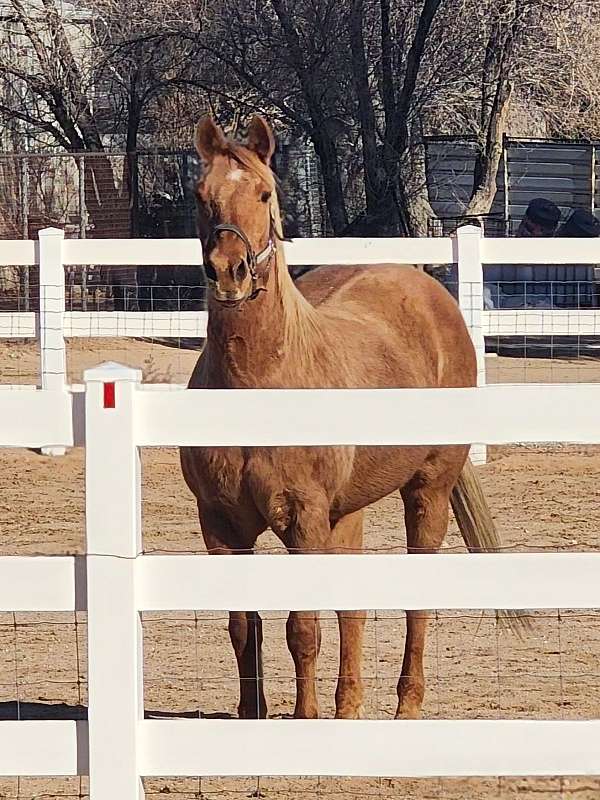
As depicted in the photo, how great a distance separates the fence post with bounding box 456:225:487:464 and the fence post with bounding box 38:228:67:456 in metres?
2.90

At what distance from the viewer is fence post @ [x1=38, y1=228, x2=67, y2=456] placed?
10266mm

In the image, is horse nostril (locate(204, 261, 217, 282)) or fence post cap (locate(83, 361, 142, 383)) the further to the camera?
horse nostril (locate(204, 261, 217, 282))

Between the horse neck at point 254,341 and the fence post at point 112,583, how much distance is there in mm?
1405

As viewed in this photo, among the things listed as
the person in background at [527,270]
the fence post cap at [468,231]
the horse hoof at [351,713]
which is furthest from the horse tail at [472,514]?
the person in background at [527,270]

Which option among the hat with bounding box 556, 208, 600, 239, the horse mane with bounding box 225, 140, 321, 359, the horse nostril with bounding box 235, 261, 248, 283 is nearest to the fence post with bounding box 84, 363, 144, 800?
the horse nostril with bounding box 235, 261, 248, 283

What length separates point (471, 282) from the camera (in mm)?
10016

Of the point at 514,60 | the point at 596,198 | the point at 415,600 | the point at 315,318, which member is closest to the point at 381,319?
the point at 315,318

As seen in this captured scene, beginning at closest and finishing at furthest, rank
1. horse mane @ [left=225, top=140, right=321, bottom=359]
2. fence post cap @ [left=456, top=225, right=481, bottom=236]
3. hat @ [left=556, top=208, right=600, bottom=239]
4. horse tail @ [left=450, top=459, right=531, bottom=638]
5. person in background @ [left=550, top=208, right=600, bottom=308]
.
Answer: horse mane @ [left=225, top=140, right=321, bottom=359], horse tail @ [left=450, top=459, right=531, bottom=638], fence post cap @ [left=456, top=225, right=481, bottom=236], person in background @ [left=550, top=208, right=600, bottom=308], hat @ [left=556, top=208, right=600, bottom=239]

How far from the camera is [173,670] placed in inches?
226

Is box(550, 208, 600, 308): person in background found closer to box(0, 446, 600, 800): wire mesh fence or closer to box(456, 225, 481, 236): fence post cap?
box(456, 225, 481, 236): fence post cap

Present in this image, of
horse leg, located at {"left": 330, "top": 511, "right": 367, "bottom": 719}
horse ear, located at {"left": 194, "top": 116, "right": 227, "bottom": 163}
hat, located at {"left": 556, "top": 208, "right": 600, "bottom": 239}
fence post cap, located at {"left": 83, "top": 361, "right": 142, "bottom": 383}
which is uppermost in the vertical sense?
hat, located at {"left": 556, "top": 208, "right": 600, "bottom": 239}

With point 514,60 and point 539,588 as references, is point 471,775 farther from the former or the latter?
point 514,60

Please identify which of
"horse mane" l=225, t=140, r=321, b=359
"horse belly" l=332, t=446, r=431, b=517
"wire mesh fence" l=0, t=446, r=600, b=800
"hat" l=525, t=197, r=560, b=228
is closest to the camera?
"wire mesh fence" l=0, t=446, r=600, b=800

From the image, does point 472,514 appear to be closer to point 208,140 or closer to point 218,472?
point 218,472
